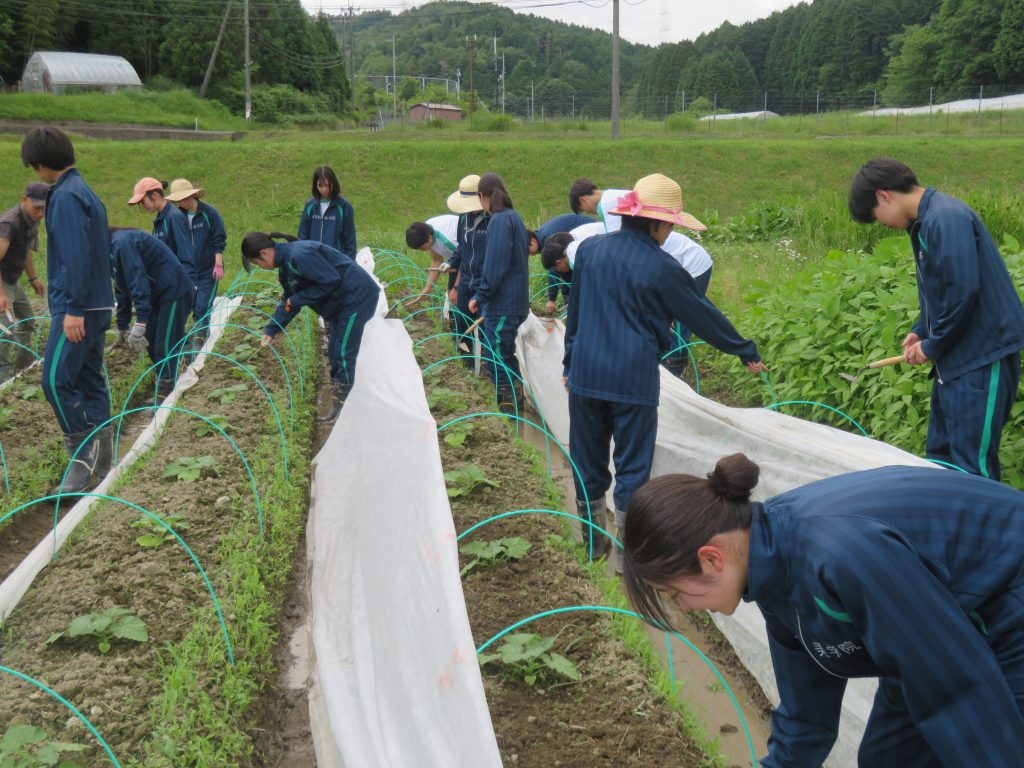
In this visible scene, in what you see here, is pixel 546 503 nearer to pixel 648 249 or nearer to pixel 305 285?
pixel 648 249

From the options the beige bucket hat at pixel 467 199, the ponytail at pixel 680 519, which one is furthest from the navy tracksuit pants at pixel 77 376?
the ponytail at pixel 680 519

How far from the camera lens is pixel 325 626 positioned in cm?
366

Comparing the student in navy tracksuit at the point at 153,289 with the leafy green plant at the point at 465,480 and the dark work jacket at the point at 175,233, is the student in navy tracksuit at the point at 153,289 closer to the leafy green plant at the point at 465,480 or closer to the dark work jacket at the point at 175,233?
the dark work jacket at the point at 175,233

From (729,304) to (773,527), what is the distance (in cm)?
605

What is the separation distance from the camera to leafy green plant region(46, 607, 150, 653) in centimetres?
317

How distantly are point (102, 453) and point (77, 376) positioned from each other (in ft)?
1.71

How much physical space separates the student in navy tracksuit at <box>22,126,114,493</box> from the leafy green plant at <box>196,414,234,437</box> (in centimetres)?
58

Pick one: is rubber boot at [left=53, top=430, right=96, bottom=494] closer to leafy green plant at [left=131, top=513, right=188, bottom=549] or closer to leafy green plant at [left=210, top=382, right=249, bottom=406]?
leafy green plant at [left=131, top=513, right=188, bottom=549]

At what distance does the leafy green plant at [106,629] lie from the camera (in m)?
3.17

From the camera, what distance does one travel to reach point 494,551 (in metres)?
3.85

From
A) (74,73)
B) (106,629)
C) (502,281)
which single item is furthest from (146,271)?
(74,73)

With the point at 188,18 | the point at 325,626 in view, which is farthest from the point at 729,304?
the point at 188,18

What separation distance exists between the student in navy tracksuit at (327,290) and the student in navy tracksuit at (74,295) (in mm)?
865

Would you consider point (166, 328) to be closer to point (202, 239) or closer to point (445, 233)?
point (202, 239)
